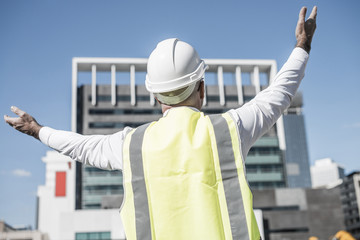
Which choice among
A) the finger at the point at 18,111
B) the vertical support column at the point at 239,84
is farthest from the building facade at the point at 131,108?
the finger at the point at 18,111

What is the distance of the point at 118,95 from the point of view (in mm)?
73500

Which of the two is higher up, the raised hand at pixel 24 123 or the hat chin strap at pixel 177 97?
the hat chin strap at pixel 177 97

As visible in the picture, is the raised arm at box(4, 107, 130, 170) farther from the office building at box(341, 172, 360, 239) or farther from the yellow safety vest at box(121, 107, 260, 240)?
the office building at box(341, 172, 360, 239)

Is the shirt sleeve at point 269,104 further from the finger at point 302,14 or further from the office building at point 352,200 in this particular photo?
the office building at point 352,200

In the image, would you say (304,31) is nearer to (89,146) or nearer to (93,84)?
(89,146)

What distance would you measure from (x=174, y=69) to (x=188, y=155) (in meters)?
0.36

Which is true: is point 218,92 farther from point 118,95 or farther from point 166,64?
point 166,64

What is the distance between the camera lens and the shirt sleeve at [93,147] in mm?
1785

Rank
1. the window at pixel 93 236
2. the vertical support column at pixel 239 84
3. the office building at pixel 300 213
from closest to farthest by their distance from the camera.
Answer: the window at pixel 93 236 → the office building at pixel 300 213 → the vertical support column at pixel 239 84

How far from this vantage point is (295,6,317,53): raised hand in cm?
183

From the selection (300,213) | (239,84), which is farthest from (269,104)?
(239,84)

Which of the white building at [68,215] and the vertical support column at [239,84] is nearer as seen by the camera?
the white building at [68,215]

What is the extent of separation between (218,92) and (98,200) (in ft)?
90.8

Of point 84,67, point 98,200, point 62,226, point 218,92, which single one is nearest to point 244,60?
point 218,92
